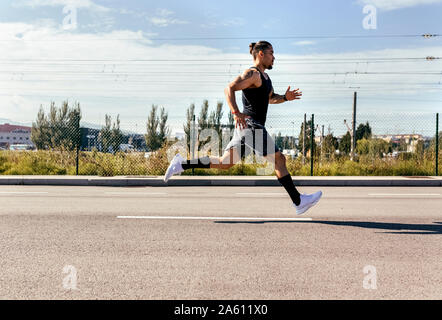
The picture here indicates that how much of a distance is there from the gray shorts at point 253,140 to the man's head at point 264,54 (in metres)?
0.73

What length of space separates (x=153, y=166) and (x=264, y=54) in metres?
9.05

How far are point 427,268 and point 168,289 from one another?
2.13m

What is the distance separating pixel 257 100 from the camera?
540 centimetres

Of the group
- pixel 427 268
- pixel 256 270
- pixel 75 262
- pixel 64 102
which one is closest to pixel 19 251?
pixel 75 262

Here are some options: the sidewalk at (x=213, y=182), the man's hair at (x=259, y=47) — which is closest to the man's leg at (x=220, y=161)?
the man's hair at (x=259, y=47)

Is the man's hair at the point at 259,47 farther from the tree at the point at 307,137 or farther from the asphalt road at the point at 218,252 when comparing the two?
the tree at the point at 307,137

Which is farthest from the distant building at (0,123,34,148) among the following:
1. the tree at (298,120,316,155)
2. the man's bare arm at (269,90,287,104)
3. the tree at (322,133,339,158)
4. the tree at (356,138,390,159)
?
the man's bare arm at (269,90,287,104)

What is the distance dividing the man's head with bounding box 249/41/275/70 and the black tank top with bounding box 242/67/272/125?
17cm

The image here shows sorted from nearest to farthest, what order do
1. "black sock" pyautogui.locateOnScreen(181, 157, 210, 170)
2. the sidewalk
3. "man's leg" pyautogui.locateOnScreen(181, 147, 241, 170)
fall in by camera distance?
1. "man's leg" pyautogui.locateOnScreen(181, 147, 241, 170)
2. "black sock" pyautogui.locateOnScreen(181, 157, 210, 170)
3. the sidewalk

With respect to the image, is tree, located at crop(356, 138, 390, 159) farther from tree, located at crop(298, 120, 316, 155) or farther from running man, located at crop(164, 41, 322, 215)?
Result: running man, located at crop(164, 41, 322, 215)

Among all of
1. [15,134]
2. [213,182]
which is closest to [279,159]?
[213,182]

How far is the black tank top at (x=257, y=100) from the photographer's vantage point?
5.37m

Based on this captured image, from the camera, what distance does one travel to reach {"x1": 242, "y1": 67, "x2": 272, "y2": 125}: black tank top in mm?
5371

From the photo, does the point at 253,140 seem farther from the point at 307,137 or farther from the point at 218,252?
the point at 307,137
